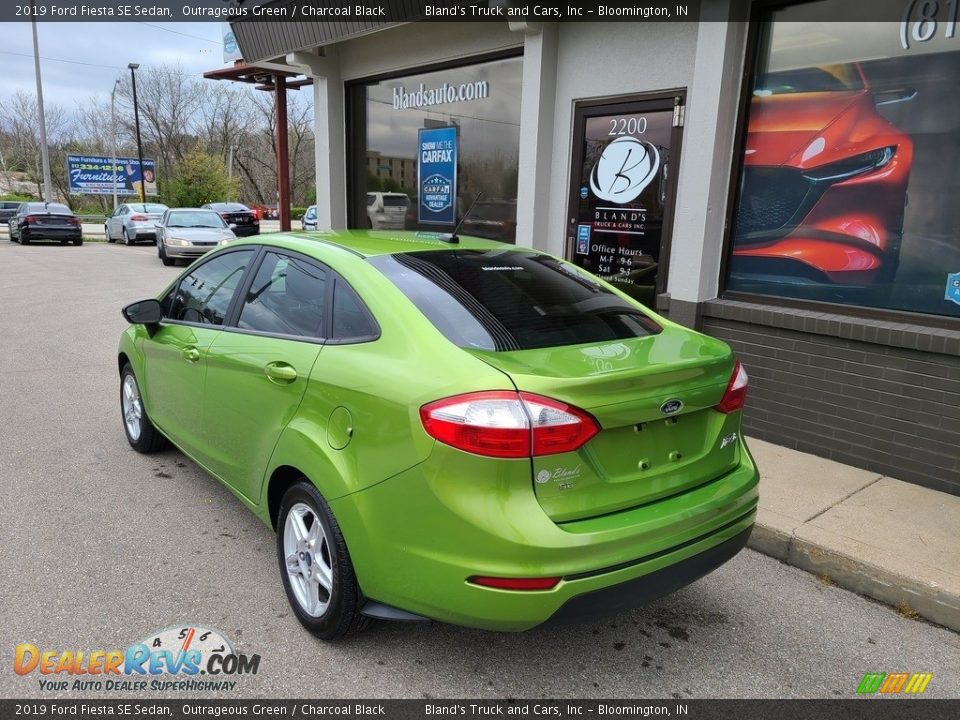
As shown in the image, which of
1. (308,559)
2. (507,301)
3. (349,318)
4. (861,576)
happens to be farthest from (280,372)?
(861,576)

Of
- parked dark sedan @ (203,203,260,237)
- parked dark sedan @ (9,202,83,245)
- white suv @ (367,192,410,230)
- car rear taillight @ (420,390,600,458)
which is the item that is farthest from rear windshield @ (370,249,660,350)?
parked dark sedan @ (9,202,83,245)

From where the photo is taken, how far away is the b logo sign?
6.40 m

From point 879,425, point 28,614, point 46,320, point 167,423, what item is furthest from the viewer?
point 46,320

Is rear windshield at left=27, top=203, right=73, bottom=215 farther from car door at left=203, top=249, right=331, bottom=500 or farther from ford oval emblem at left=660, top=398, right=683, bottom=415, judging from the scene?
ford oval emblem at left=660, top=398, right=683, bottom=415

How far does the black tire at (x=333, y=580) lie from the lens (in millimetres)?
2639

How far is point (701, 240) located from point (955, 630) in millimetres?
3274

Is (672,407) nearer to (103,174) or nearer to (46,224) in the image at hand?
(46,224)

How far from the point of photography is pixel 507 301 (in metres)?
2.96

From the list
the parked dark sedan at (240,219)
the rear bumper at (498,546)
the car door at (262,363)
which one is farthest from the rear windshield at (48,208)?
the rear bumper at (498,546)

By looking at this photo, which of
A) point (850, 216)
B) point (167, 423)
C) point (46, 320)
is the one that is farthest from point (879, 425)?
point (46, 320)

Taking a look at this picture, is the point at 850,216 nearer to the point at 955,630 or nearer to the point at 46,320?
the point at 955,630

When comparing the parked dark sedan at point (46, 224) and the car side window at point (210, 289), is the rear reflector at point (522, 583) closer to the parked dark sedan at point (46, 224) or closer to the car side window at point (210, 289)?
the car side window at point (210, 289)

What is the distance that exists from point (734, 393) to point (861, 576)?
139 centimetres

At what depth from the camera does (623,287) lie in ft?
21.8
